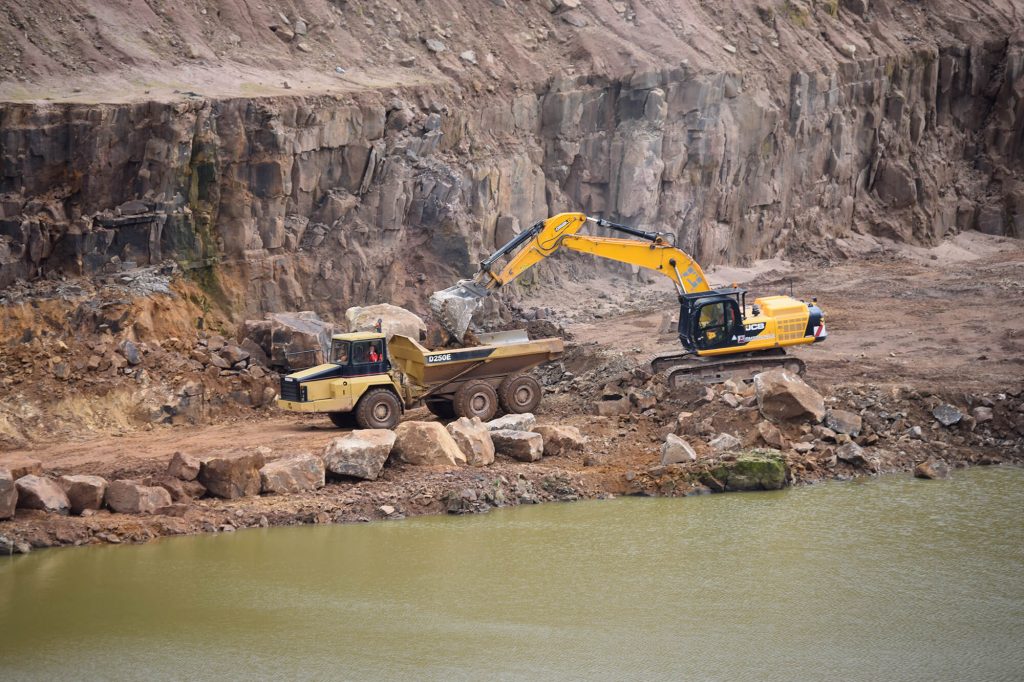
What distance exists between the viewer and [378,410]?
1984 cm

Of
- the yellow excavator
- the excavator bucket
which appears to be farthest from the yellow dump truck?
the yellow excavator

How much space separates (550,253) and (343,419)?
15.6 ft

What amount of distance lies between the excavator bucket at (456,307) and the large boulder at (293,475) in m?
4.41

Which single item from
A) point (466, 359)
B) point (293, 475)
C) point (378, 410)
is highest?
point (466, 359)

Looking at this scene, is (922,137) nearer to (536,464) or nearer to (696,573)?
(536,464)

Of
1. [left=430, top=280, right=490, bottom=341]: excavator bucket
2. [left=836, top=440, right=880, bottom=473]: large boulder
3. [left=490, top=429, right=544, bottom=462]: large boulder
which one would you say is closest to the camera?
[left=836, top=440, right=880, bottom=473]: large boulder

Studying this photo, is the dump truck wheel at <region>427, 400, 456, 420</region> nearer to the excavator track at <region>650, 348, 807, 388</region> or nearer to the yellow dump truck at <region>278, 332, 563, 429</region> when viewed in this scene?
the yellow dump truck at <region>278, 332, 563, 429</region>

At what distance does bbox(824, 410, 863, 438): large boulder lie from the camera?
60.9ft

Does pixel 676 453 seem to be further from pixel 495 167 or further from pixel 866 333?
pixel 495 167

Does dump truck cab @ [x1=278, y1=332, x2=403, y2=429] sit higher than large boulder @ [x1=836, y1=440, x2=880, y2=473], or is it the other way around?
dump truck cab @ [x1=278, y1=332, x2=403, y2=429]

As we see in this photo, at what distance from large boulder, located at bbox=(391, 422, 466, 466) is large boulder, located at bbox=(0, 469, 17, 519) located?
510cm

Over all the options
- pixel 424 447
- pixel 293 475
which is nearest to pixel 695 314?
pixel 424 447

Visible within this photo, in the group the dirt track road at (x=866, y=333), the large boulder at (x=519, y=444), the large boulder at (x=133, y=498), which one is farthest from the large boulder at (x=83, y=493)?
the large boulder at (x=519, y=444)

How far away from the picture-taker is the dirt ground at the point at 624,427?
1662 centimetres
